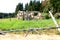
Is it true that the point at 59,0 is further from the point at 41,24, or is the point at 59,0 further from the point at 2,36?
the point at 2,36

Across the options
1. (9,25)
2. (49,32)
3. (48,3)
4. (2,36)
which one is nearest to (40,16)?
(48,3)

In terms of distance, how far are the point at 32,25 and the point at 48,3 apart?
46.4ft

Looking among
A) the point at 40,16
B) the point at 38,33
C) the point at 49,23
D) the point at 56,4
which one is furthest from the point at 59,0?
the point at 38,33

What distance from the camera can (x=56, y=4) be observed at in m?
32.7

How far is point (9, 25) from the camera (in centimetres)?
1972

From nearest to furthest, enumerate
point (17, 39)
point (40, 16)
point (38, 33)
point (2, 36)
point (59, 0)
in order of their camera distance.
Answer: point (17, 39) → point (2, 36) → point (38, 33) → point (40, 16) → point (59, 0)

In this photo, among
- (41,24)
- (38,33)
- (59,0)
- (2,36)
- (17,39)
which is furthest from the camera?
(59,0)

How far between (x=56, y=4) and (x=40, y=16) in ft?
16.6

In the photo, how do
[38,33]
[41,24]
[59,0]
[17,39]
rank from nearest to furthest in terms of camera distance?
[17,39] → [38,33] → [41,24] → [59,0]

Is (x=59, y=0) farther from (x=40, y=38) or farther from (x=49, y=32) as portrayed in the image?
(x=40, y=38)

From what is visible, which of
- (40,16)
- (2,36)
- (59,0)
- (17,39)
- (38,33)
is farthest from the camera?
(59,0)

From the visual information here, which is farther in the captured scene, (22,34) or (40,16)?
(40,16)

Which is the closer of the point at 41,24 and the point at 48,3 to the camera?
the point at 41,24

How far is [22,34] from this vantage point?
658 inches
